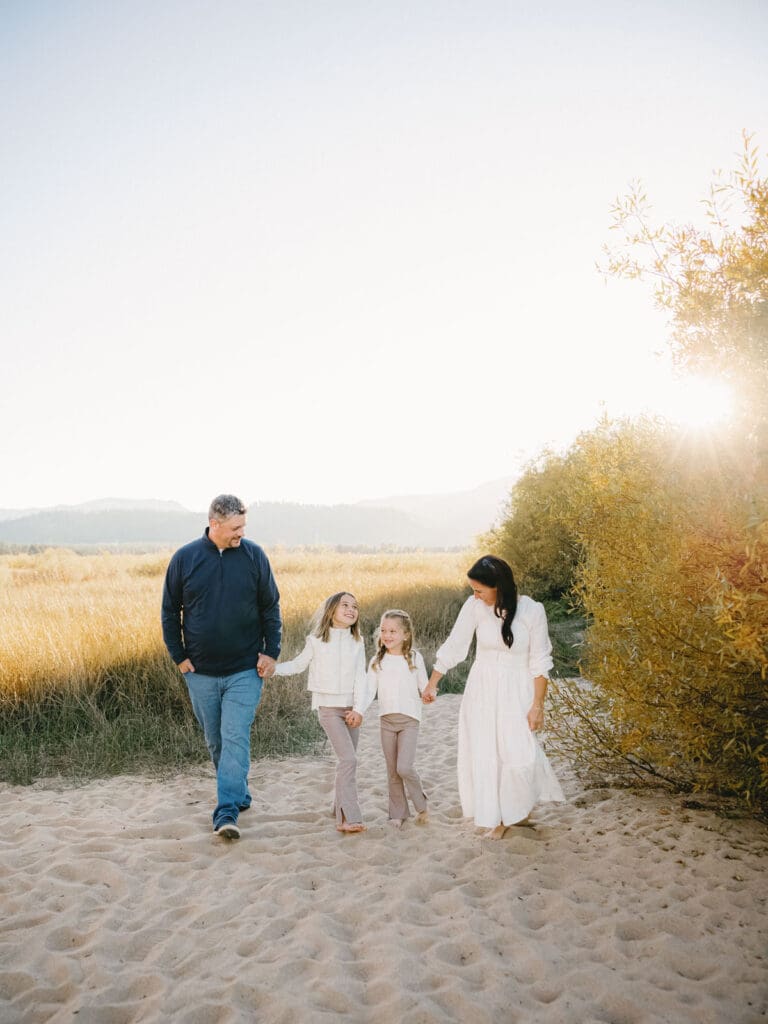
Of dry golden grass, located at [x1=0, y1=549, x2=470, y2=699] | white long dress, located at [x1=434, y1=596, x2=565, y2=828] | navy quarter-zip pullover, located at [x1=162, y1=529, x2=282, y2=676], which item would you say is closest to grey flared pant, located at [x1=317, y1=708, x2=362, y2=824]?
navy quarter-zip pullover, located at [x1=162, y1=529, x2=282, y2=676]

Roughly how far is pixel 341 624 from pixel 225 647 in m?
0.83

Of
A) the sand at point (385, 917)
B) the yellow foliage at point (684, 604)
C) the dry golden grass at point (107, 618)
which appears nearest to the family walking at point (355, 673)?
the sand at point (385, 917)

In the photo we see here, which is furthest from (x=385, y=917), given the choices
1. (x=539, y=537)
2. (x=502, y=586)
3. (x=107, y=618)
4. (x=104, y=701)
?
(x=539, y=537)

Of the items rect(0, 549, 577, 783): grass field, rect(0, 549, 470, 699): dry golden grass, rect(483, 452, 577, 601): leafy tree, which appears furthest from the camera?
rect(483, 452, 577, 601): leafy tree

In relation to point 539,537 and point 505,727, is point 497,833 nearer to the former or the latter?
point 505,727

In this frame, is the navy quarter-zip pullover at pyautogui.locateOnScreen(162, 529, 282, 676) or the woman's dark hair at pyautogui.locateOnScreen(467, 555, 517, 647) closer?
the woman's dark hair at pyautogui.locateOnScreen(467, 555, 517, 647)

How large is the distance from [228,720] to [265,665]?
1.47ft

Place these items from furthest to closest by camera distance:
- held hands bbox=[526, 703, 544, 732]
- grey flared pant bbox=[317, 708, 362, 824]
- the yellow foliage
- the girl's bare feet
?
grey flared pant bbox=[317, 708, 362, 824]
the girl's bare feet
held hands bbox=[526, 703, 544, 732]
the yellow foliage

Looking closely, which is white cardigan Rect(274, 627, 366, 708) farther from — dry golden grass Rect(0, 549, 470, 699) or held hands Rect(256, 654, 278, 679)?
dry golden grass Rect(0, 549, 470, 699)

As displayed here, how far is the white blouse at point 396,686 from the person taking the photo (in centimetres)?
515

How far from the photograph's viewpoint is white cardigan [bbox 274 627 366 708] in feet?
16.9

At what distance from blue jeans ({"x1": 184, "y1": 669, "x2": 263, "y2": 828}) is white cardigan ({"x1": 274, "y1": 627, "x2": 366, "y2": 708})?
0.28 metres

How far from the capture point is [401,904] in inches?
155

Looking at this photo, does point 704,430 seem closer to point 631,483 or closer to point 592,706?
point 631,483
